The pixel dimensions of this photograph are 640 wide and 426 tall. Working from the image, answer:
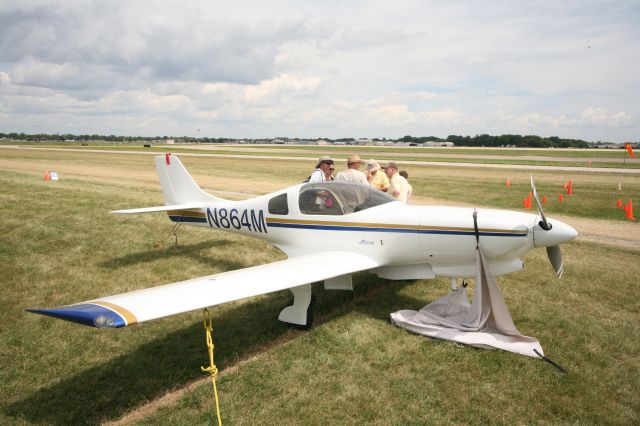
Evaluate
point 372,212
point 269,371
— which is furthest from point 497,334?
point 269,371

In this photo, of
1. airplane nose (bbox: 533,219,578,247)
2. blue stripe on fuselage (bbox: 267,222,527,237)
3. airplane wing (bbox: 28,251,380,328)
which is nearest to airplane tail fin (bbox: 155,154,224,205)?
blue stripe on fuselage (bbox: 267,222,527,237)

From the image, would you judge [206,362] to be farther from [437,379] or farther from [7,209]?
[7,209]

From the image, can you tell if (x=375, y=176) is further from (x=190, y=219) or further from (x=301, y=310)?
(x=301, y=310)

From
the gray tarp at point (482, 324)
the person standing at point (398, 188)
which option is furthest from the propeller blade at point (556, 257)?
the person standing at point (398, 188)

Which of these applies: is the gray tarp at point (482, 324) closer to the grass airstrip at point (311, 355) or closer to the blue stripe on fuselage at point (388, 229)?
the grass airstrip at point (311, 355)

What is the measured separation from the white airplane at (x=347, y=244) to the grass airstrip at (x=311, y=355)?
0.86 metres

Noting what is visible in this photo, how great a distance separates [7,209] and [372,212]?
1296 centimetres

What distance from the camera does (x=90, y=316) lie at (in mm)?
3549

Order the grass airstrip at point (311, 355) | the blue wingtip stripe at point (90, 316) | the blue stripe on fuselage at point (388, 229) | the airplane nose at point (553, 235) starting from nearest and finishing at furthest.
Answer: the blue wingtip stripe at point (90, 316) → the grass airstrip at point (311, 355) → the airplane nose at point (553, 235) → the blue stripe on fuselage at point (388, 229)

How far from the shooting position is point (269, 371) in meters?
4.92

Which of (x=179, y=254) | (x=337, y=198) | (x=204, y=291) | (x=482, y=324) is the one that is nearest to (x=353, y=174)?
(x=337, y=198)

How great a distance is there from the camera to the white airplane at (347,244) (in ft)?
15.0

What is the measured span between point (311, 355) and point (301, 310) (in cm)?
84

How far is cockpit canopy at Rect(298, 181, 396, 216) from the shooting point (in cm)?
665
